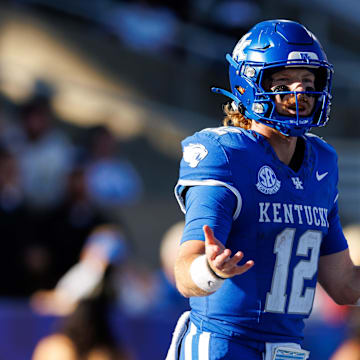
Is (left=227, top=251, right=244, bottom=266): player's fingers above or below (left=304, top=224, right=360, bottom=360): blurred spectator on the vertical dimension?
below

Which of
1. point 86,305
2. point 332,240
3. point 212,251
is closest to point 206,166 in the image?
point 212,251

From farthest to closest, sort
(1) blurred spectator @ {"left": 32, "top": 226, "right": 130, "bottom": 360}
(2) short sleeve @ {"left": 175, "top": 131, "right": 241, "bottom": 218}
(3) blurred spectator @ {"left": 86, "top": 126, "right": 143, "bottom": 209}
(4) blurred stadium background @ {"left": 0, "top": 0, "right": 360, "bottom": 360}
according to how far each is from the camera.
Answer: (4) blurred stadium background @ {"left": 0, "top": 0, "right": 360, "bottom": 360} < (3) blurred spectator @ {"left": 86, "top": 126, "right": 143, "bottom": 209} < (1) blurred spectator @ {"left": 32, "top": 226, "right": 130, "bottom": 360} < (2) short sleeve @ {"left": 175, "top": 131, "right": 241, "bottom": 218}

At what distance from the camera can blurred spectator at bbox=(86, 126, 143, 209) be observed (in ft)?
25.6

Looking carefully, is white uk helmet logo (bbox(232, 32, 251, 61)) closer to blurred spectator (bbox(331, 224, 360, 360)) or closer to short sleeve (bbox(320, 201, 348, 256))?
short sleeve (bbox(320, 201, 348, 256))

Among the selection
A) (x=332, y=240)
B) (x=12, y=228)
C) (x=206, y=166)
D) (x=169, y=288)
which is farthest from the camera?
(x=169, y=288)

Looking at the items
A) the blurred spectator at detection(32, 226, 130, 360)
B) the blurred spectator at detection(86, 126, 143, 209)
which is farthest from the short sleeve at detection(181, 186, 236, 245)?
the blurred spectator at detection(86, 126, 143, 209)

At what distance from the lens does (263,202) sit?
3.02 metres

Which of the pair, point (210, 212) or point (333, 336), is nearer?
point (210, 212)

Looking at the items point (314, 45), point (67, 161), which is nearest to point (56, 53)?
point (67, 161)

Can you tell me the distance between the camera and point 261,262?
3.02 m

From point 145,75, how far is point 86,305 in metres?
4.70

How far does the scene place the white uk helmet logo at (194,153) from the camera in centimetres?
301

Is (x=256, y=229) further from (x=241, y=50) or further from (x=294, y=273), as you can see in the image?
(x=241, y=50)

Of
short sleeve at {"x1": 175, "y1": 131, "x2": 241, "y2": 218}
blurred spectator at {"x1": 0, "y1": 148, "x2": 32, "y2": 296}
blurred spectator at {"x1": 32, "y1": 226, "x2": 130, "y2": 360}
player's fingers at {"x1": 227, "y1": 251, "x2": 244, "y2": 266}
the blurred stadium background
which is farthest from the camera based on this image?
the blurred stadium background
